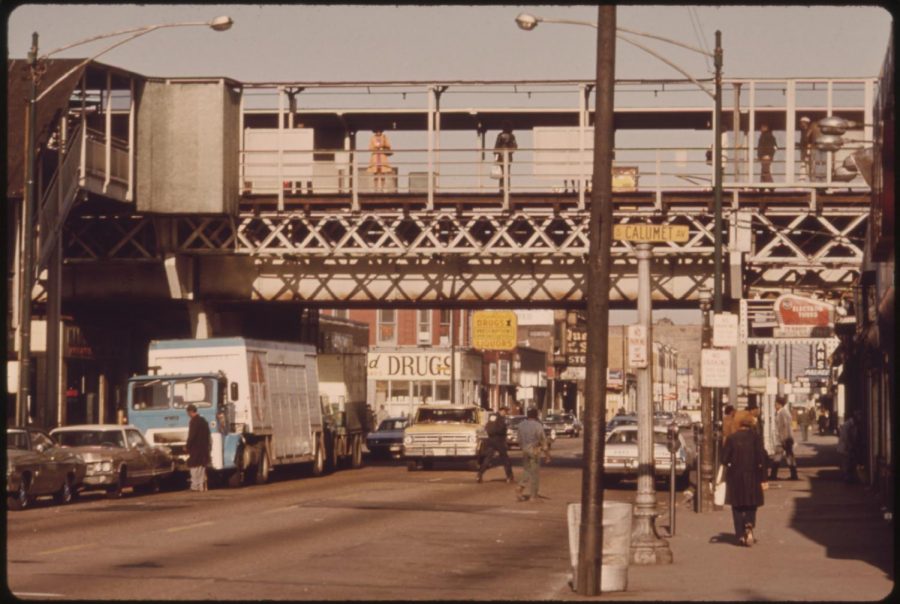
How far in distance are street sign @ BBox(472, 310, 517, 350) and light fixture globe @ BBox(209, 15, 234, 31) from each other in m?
37.9

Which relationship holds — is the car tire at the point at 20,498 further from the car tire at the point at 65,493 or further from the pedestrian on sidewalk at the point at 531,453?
the pedestrian on sidewalk at the point at 531,453

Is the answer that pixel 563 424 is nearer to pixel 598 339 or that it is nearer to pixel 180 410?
pixel 180 410

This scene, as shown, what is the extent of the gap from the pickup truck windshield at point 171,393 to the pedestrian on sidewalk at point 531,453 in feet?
26.3

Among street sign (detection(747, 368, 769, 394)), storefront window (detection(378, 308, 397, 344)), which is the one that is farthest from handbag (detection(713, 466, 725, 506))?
storefront window (detection(378, 308, 397, 344))

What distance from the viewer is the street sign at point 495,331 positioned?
71.4 metres

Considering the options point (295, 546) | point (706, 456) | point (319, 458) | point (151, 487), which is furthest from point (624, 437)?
point (295, 546)

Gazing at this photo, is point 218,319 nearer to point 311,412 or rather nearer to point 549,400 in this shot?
point 311,412

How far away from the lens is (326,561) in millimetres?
19906

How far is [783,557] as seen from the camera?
20641 millimetres

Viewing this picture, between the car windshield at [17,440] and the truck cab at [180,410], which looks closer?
the car windshield at [17,440]

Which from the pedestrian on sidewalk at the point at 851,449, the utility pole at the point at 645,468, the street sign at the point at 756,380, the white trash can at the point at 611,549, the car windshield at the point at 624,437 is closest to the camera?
the white trash can at the point at 611,549

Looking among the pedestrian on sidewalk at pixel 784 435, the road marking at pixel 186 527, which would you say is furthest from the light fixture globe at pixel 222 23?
the pedestrian on sidewalk at pixel 784 435

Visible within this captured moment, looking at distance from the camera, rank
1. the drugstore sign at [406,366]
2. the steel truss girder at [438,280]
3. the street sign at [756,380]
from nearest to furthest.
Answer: the steel truss girder at [438,280]
the street sign at [756,380]
the drugstore sign at [406,366]

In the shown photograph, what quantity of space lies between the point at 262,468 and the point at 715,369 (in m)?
13.9
